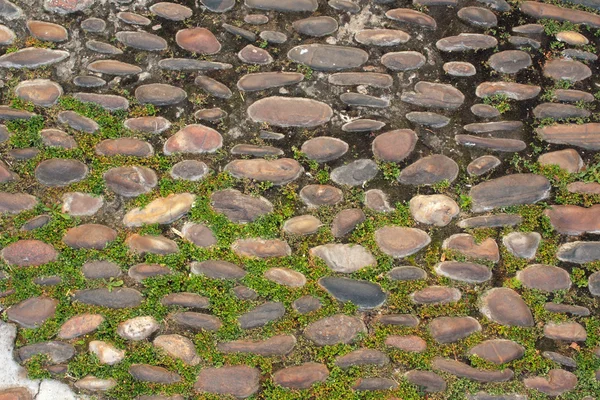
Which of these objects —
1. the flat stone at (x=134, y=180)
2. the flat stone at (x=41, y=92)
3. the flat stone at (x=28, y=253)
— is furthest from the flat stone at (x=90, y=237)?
the flat stone at (x=41, y=92)

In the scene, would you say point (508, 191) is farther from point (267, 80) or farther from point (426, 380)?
point (267, 80)

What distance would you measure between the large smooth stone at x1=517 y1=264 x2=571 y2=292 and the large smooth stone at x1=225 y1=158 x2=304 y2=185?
142 centimetres

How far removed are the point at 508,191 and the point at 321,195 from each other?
1049mm

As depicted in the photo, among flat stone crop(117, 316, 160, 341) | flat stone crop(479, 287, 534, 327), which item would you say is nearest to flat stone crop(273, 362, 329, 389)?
flat stone crop(117, 316, 160, 341)

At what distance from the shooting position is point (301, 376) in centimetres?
334

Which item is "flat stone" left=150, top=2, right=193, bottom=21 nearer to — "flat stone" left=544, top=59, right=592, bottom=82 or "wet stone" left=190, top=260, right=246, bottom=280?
Result: "wet stone" left=190, top=260, right=246, bottom=280

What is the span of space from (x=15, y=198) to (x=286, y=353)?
1.77m

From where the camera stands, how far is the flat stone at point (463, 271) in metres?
3.35

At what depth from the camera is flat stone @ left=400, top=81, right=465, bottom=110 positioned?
3381 millimetres

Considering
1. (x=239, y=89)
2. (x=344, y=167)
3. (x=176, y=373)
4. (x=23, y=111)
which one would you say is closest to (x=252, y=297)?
(x=176, y=373)

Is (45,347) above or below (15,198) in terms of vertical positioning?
below

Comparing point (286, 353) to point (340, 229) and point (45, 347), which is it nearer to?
point (340, 229)

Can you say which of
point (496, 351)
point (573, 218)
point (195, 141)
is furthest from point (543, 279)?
point (195, 141)

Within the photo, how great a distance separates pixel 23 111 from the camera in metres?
3.40
